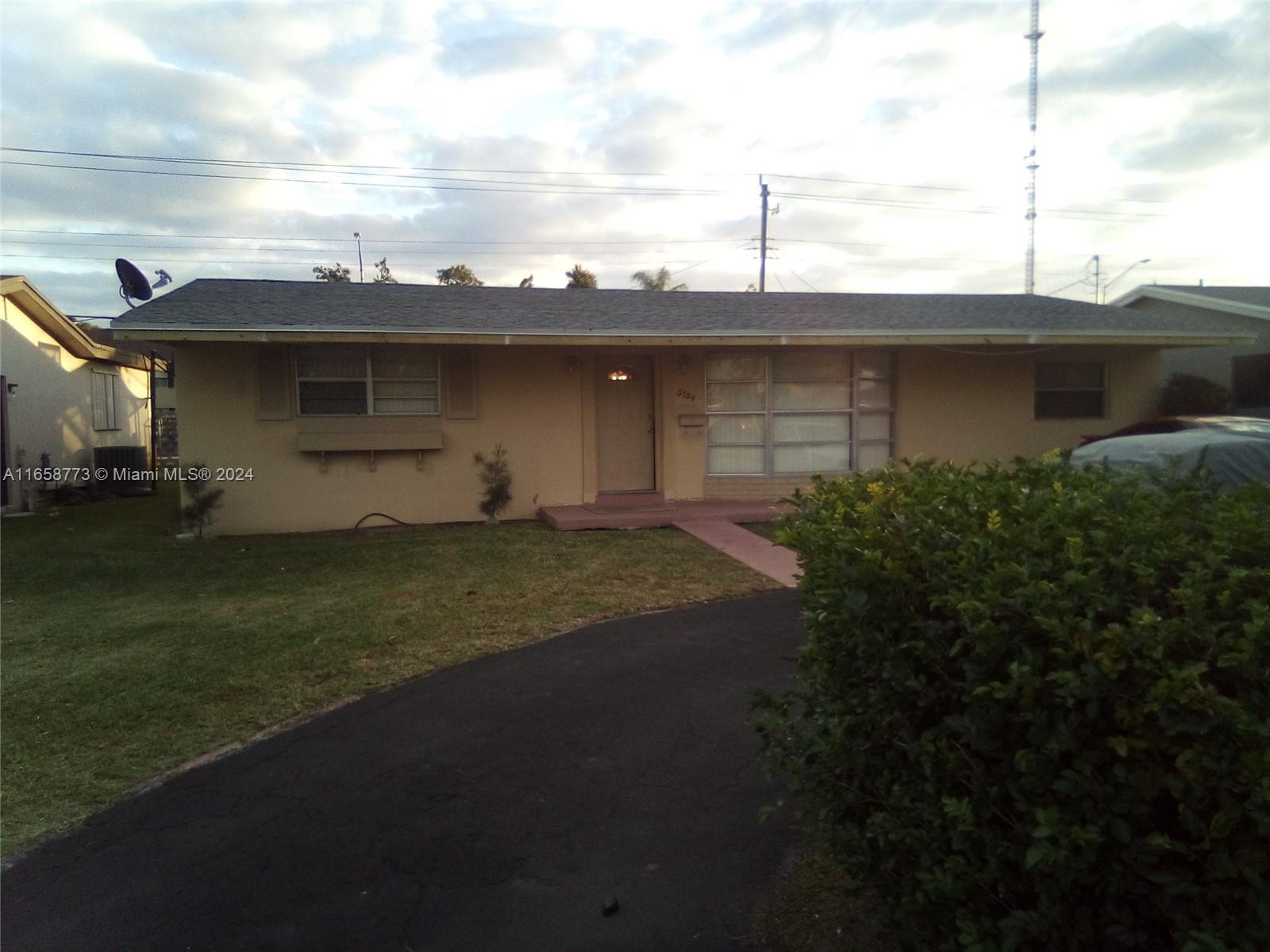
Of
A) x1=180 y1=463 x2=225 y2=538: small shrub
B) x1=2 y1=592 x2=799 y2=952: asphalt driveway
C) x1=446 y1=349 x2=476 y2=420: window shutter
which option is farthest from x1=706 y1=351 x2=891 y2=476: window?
x1=2 y1=592 x2=799 y2=952: asphalt driveway

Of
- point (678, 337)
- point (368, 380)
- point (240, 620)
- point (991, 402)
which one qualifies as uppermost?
point (678, 337)

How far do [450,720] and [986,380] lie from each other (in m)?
11.7

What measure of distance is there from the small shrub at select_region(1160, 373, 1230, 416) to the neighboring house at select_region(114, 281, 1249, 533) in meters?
0.39

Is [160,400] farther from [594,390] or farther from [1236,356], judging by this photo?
[1236,356]

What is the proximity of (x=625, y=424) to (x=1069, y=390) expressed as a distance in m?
7.21

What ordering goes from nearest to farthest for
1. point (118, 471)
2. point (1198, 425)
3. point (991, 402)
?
point (1198, 425) → point (991, 402) → point (118, 471)

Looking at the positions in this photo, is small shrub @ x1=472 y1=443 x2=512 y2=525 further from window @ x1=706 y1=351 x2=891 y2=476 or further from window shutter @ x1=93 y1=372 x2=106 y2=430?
window shutter @ x1=93 y1=372 x2=106 y2=430

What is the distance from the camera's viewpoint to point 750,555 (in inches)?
403

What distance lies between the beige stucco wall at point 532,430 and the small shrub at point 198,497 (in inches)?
8.7

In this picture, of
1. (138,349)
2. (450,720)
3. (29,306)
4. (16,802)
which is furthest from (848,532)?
(138,349)

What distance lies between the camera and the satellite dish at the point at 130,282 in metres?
13.6

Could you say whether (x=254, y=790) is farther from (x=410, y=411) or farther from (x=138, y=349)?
(x=138, y=349)

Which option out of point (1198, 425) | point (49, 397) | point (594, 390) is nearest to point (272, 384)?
point (594, 390)

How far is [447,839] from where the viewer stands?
13.1 feet
